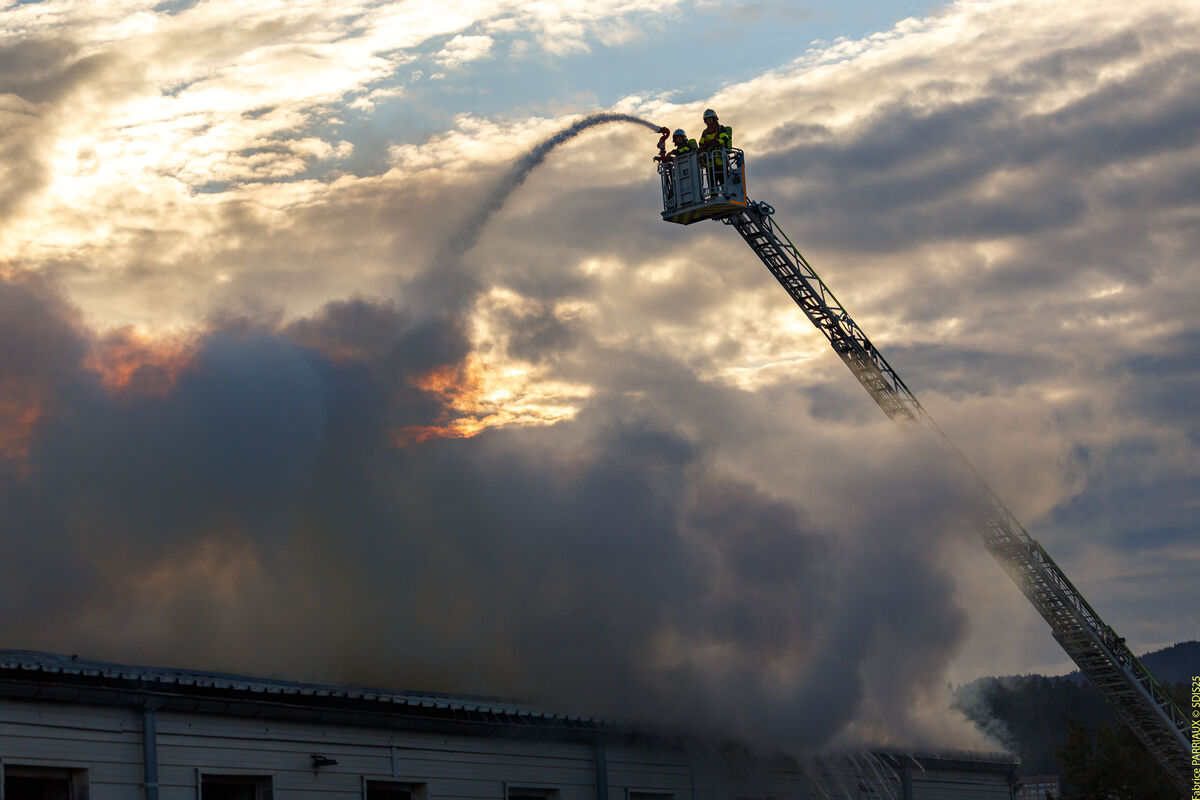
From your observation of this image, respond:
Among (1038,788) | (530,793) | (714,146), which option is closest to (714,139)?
(714,146)

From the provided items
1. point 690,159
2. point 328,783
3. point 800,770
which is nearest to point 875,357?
point 690,159

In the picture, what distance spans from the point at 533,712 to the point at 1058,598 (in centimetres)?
2330

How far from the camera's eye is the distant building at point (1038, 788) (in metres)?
63.1

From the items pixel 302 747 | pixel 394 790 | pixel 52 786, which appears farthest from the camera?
pixel 394 790

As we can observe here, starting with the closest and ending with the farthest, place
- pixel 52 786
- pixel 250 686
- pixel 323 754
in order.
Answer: pixel 52 786 < pixel 250 686 < pixel 323 754

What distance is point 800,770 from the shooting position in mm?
42531

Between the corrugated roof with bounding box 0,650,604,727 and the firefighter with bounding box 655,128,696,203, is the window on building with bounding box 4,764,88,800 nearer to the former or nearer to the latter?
the corrugated roof with bounding box 0,650,604,727

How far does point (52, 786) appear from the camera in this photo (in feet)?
78.6

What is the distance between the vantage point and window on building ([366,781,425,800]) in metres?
29.3

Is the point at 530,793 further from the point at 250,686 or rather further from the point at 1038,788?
the point at 1038,788

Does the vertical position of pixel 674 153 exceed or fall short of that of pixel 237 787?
it exceeds it

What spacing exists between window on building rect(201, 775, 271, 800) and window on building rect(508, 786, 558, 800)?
731 cm

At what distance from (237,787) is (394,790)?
4122mm

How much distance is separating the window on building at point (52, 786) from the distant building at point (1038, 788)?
42.3 m
